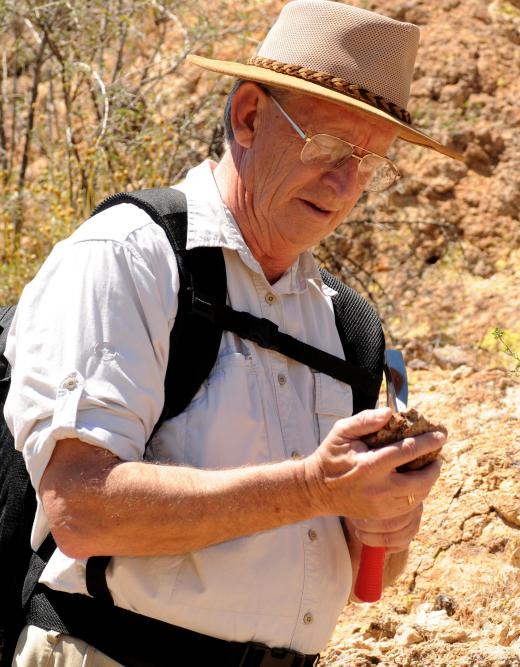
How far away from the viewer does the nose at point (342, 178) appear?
221 centimetres

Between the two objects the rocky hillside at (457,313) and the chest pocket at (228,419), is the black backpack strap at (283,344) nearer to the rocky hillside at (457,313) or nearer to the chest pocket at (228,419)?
the chest pocket at (228,419)

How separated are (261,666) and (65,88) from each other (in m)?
4.75

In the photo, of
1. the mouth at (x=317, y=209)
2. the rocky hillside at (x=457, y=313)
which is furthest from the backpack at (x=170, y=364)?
the rocky hillside at (x=457, y=313)

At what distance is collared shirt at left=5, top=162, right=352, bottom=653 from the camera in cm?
179

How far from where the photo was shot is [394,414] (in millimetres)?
1759

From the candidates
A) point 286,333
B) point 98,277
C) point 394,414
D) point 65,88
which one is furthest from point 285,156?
point 65,88

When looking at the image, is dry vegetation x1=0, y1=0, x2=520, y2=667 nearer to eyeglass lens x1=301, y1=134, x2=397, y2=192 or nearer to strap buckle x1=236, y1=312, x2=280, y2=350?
strap buckle x1=236, y1=312, x2=280, y2=350

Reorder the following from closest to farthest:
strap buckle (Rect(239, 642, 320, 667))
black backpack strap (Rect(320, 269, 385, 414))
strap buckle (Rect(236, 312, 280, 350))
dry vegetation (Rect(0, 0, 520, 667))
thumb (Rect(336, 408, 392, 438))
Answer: thumb (Rect(336, 408, 392, 438)) < strap buckle (Rect(239, 642, 320, 667)) < strap buckle (Rect(236, 312, 280, 350)) < black backpack strap (Rect(320, 269, 385, 414)) < dry vegetation (Rect(0, 0, 520, 667))

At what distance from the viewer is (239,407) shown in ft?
6.53

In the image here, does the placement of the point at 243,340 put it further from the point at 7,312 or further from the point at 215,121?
the point at 215,121

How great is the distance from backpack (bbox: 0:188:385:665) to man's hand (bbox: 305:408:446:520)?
12.0 inches

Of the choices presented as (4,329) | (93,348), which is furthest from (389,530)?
(4,329)

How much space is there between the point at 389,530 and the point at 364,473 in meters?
0.31

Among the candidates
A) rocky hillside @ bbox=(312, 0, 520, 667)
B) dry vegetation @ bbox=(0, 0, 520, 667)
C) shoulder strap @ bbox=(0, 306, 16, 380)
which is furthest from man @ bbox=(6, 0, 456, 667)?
dry vegetation @ bbox=(0, 0, 520, 667)
